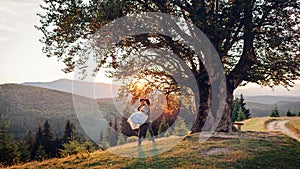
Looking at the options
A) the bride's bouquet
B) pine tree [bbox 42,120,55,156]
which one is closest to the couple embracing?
the bride's bouquet

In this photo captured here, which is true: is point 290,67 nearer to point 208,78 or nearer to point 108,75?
point 208,78

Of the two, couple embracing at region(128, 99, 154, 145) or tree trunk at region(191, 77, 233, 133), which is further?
tree trunk at region(191, 77, 233, 133)

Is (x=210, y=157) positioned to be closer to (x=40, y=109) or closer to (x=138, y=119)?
(x=138, y=119)

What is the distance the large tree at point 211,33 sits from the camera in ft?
64.7

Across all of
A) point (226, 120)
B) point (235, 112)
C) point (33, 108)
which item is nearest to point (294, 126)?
point (226, 120)

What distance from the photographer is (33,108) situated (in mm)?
178750

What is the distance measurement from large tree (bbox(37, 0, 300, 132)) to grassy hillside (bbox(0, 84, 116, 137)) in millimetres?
131094

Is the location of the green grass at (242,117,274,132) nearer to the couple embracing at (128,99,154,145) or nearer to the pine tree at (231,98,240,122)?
the pine tree at (231,98,240,122)

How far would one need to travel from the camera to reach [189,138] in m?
20.8

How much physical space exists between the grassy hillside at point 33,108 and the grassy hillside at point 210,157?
135864 mm

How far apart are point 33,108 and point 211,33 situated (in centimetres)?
17495

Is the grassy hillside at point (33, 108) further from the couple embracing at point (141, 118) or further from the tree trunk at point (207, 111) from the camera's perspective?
the couple embracing at point (141, 118)

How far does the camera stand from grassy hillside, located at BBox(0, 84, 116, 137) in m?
160

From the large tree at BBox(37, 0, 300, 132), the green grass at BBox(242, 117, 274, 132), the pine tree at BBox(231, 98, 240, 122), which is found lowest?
the green grass at BBox(242, 117, 274, 132)
